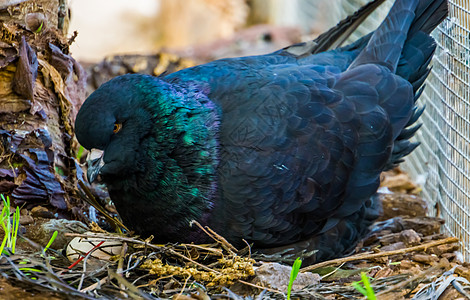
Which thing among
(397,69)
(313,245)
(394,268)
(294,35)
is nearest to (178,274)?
(313,245)

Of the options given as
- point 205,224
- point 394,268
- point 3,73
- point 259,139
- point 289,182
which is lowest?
point 394,268

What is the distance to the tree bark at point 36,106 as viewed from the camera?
3.54 m

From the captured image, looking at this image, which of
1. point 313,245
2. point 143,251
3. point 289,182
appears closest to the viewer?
point 143,251

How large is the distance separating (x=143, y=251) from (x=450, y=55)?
7.82 ft

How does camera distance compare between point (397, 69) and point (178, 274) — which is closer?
point (178, 274)

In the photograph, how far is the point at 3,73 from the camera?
357 centimetres

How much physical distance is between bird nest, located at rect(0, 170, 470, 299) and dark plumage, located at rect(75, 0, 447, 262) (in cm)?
19

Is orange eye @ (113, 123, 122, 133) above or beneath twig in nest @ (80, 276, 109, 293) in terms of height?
above

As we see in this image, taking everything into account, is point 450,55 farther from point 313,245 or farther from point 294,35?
point 294,35

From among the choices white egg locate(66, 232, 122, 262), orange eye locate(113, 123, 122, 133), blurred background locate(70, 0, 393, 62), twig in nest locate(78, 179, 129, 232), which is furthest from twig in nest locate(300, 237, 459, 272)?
blurred background locate(70, 0, 393, 62)

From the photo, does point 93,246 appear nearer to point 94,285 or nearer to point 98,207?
point 98,207

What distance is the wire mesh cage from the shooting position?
3715 millimetres

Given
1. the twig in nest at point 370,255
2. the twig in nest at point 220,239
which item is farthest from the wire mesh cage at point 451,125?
the twig in nest at point 220,239

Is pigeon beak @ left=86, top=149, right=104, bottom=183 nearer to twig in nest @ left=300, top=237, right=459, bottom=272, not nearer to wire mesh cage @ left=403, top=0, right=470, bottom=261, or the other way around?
twig in nest @ left=300, top=237, right=459, bottom=272
